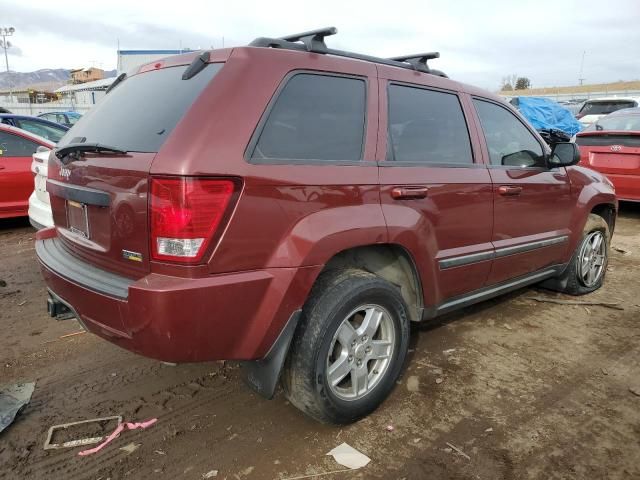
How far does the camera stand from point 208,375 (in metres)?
3.21

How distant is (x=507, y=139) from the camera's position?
3.73 metres

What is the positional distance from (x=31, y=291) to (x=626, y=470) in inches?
186

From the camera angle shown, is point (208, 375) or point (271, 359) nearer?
point (271, 359)

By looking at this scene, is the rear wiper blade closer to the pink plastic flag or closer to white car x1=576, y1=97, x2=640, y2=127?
the pink plastic flag

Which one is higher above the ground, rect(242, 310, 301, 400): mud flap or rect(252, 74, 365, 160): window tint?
rect(252, 74, 365, 160): window tint

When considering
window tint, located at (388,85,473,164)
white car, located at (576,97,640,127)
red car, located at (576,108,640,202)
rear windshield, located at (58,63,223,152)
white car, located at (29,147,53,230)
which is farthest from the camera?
white car, located at (576,97,640,127)

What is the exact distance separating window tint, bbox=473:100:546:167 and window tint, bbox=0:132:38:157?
5.96 metres

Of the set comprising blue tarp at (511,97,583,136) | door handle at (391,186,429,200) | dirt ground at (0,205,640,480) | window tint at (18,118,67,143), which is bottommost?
dirt ground at (0,205,640,480)

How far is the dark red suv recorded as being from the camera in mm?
2104

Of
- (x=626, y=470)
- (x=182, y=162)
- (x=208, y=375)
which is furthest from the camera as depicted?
(x=208, y=375)

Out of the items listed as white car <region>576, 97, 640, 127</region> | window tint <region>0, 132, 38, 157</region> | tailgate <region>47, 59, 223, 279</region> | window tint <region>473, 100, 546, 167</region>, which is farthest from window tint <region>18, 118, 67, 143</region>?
white car <region>576, 97, 640, 127</region>

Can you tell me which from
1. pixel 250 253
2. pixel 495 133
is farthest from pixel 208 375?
pixel 495 133

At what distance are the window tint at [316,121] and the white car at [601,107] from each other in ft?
52.3

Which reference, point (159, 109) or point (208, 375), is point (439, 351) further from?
point (159, 109)
